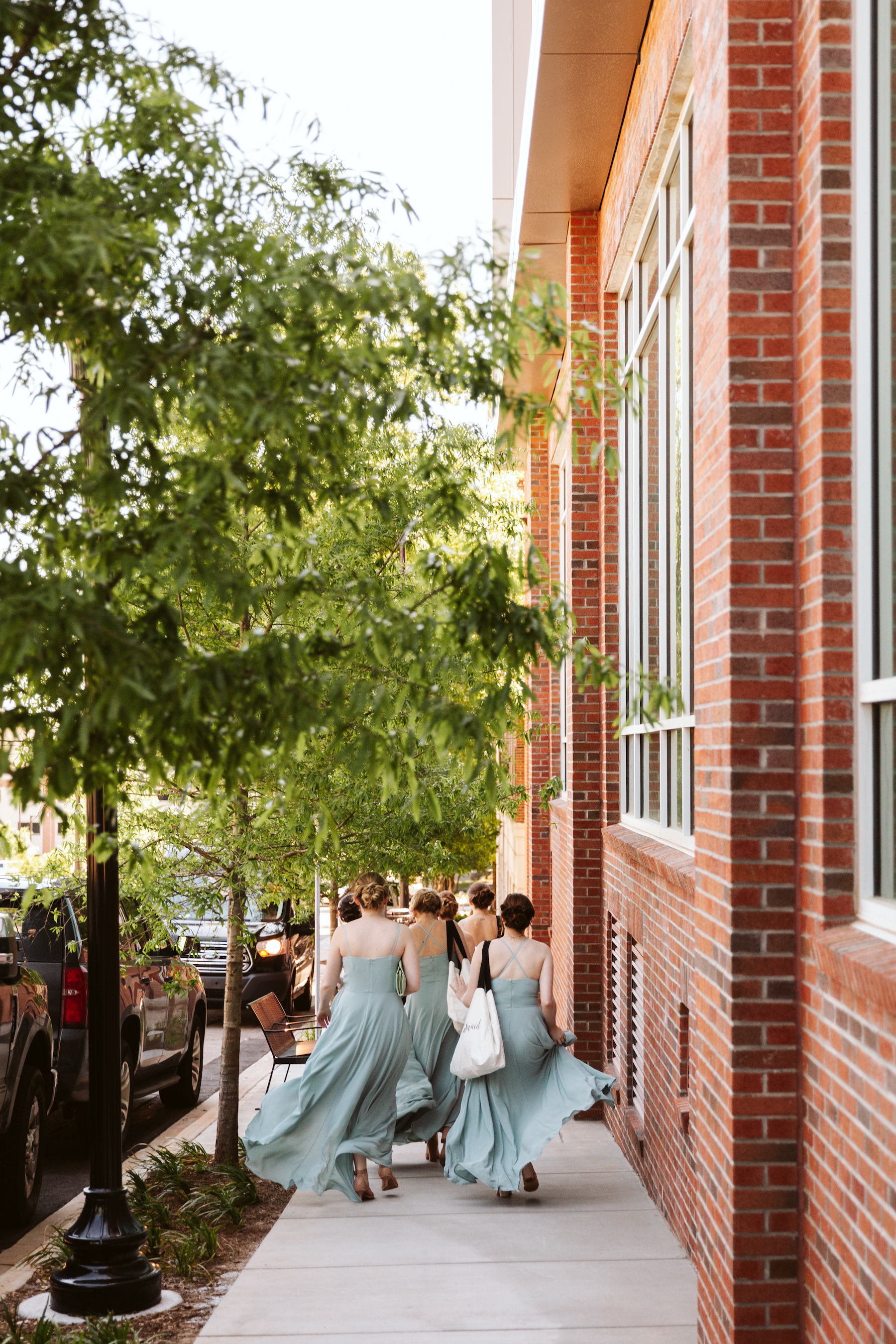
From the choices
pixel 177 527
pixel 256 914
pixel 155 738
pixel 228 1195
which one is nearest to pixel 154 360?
pixel 177 527

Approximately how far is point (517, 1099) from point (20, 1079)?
2.99m

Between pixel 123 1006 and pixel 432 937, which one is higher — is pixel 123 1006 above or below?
below

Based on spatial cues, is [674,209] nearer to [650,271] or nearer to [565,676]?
[650,271]

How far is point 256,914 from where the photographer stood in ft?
56.5

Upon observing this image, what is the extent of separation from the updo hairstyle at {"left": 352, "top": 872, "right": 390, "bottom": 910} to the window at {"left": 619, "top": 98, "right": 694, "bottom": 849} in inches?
69.0

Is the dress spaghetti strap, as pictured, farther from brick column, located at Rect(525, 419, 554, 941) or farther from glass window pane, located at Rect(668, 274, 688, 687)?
brick column, located at Rect(525, 419, 554, 941)

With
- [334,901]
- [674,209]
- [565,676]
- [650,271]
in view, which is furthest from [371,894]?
[334,901]

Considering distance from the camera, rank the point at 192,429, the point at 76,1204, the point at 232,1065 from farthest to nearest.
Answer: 1. the point at 232,1065
2. the point at 76,1204
3. the point at 192,429

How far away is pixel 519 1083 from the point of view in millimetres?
8445

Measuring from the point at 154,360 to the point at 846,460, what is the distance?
213 centimetres

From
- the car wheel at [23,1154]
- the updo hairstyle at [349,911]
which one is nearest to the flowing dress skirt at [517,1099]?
the car wheel at [23,1154]

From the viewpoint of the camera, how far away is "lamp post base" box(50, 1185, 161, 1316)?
625cm

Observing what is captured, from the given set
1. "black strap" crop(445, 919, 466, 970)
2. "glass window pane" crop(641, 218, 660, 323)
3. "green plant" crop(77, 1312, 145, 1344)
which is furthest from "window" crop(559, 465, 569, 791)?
"green plant" crop(77, 1312, 145, 1344)

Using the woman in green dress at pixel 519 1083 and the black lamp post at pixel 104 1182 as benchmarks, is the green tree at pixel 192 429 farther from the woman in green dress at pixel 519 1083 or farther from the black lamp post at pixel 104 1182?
the woman in green dress at pixel 519 1083
